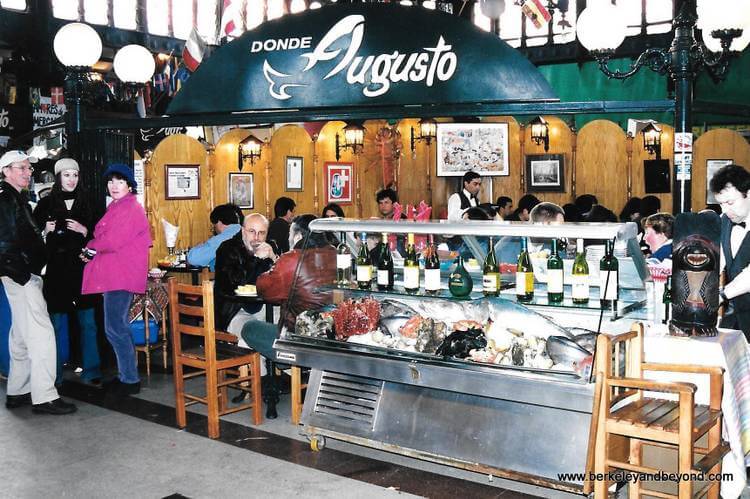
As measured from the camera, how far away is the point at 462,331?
4.26 m

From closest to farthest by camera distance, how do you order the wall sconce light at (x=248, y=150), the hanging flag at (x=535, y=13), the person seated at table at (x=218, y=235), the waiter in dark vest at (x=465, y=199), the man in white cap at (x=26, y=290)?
the man in white cap at (x=26, y=290), the person seated at table at (x=218, y=235), the waiter in dark vest at (x=465, y=199), the wall sconce light at (x=248, y=150), the hanging flag at (x=535, y=13)

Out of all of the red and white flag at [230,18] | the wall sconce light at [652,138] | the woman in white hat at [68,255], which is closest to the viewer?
the woman in white hat at [68,255]

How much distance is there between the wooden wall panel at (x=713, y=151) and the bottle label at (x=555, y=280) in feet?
27.6

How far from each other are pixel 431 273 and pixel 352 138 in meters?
8.29

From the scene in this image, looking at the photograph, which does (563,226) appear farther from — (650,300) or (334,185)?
(334,185)

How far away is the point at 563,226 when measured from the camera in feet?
12.8

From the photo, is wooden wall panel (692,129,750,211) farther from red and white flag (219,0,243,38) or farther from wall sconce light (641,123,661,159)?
red and white flag (219,0,243,38)

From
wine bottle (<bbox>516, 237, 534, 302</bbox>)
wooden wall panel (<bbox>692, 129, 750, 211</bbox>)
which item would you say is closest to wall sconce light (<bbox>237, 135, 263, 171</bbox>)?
wooden wall panel (<bbox>692, 129, 750, 211</bbox>)

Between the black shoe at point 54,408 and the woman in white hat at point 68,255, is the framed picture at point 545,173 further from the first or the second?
the black shoe at point 54,408

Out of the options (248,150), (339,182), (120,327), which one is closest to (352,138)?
(339,182)

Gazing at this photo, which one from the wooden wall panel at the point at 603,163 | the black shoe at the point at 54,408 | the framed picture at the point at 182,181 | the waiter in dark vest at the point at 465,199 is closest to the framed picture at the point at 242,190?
the framed picture at the point at 182,181

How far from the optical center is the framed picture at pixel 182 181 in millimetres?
9812

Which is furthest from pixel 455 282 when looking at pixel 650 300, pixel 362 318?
pixel 650 300

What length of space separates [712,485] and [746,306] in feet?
4.81
